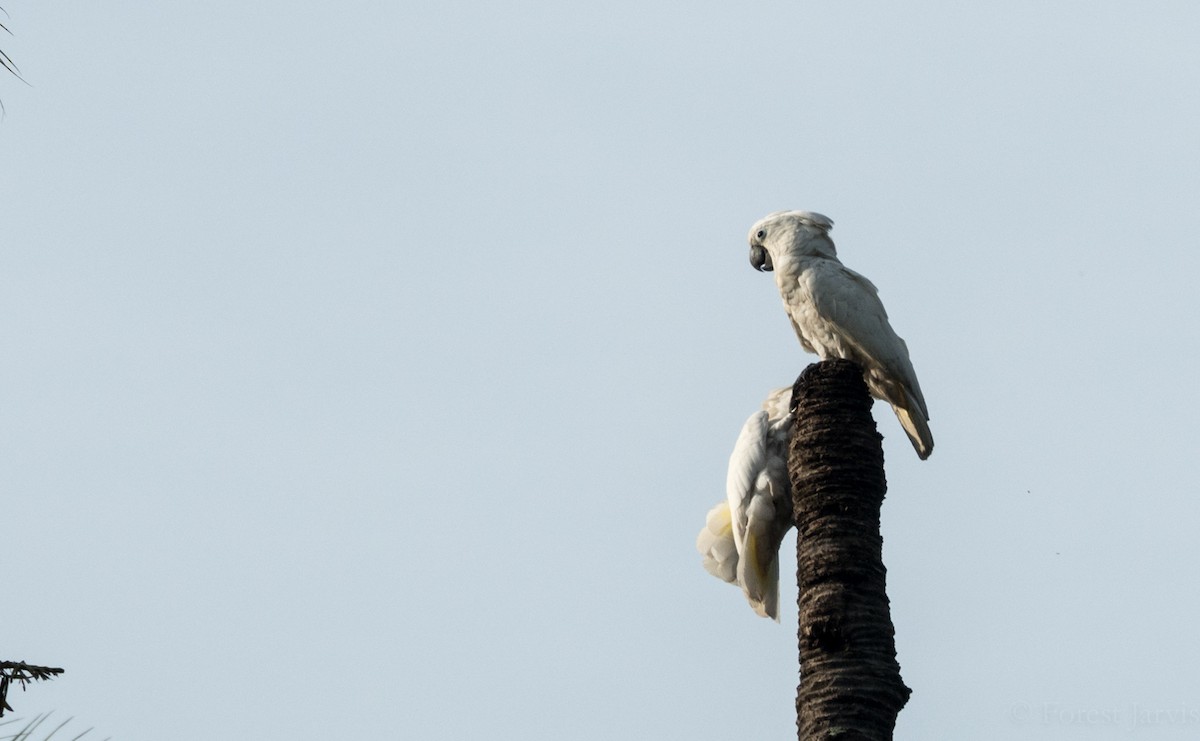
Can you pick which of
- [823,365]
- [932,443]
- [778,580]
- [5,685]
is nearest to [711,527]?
[778,580]

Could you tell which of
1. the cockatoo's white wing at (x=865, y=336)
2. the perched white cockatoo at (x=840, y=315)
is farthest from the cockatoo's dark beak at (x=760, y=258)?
the cockatoo's white wing at (x=865, y=336)

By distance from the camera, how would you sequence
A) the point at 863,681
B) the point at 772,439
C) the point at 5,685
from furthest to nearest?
the point at 772,439, the point at 863,681, the point at 5,685

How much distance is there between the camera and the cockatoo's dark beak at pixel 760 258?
12.4 meters

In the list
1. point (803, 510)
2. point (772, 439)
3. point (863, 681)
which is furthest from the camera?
point (772, 439)

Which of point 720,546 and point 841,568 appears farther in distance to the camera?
point 720,546

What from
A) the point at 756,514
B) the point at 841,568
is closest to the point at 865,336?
the point at 756,514

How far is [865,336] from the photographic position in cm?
1109

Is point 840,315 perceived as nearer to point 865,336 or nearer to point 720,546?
point 865,336

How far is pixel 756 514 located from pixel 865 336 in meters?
1.41

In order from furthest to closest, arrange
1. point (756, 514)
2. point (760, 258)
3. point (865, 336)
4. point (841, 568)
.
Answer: point (760, 258), point (865, 336), point (756, 514), point (841, 568)

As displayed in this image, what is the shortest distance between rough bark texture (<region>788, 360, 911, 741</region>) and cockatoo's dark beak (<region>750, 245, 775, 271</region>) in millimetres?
3643

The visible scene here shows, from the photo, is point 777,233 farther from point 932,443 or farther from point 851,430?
point 851,430

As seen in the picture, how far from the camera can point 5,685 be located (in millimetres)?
5156

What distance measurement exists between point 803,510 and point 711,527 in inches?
108
